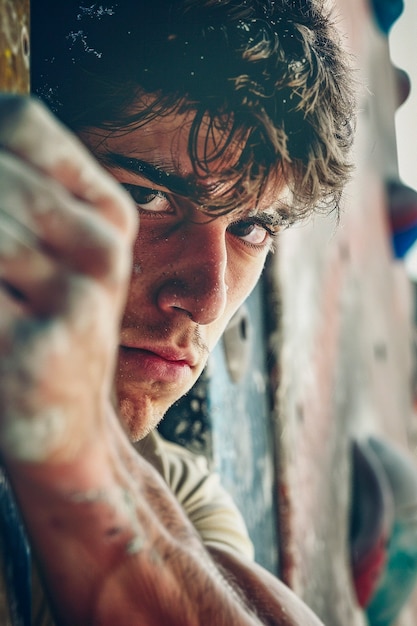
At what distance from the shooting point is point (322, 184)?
0.63 metres

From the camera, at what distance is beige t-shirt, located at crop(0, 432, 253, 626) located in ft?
2.18

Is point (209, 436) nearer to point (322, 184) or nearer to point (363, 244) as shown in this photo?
point (322, 184)

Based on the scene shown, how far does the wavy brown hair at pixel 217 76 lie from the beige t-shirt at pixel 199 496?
253mm

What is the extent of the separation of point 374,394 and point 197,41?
1.58 m

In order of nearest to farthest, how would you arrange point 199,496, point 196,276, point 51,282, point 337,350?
point 51,282 < point 196,276 < point 199,496 < point 337,350

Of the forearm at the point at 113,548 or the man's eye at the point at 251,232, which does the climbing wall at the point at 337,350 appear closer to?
the man's eye at the point at 251,232

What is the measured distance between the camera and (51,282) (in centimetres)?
31

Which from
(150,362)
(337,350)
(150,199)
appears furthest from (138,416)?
(337,350)

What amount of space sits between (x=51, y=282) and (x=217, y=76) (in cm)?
30

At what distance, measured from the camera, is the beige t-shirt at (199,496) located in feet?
2.18

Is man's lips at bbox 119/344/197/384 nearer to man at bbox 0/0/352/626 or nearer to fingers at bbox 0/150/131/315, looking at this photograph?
man at bbox 0/0/352/626

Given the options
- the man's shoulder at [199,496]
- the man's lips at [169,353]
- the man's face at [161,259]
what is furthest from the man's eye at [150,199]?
the man's shoulder at [199,496]

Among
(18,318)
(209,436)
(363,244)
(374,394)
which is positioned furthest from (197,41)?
(374,394)

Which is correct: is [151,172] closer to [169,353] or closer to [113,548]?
[169,353]
